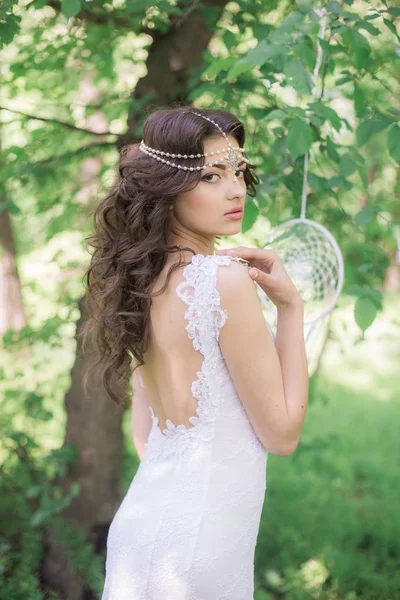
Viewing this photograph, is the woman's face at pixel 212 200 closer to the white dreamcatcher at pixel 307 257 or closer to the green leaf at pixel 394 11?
the white dreamcatcher at pixel 307 257

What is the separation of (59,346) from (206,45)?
1.69 m

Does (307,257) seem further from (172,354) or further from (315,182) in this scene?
(172,354)

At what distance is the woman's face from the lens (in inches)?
69.2

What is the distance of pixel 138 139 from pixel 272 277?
1.65 meters

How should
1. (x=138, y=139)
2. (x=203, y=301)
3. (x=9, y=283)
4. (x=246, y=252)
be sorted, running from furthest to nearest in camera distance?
(x=9, y=283) → (x=138, y=139) → (x=246, y=252) → (x=203, y=301)

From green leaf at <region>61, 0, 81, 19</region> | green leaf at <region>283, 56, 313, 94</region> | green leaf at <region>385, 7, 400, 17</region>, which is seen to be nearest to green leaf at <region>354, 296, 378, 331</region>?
green leaf at <region>283, 56, 313, 94</region>

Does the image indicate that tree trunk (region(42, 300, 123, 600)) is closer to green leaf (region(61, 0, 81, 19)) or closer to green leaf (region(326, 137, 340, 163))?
green leaf (region(326, 137, 340, 163))

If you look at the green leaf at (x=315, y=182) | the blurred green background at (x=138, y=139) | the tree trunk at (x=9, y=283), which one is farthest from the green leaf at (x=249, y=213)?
the tree trunk at (x=9, y=283)

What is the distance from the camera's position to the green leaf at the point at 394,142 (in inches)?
84.0

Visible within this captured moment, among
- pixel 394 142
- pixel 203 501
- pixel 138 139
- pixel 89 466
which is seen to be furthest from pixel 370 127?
pixel 89 466

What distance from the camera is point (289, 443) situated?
172cm

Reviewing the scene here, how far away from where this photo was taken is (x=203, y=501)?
1.73 m

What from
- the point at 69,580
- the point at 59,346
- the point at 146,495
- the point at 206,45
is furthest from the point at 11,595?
the point at 206,45

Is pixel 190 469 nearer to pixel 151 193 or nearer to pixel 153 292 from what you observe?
pixel 153 292
